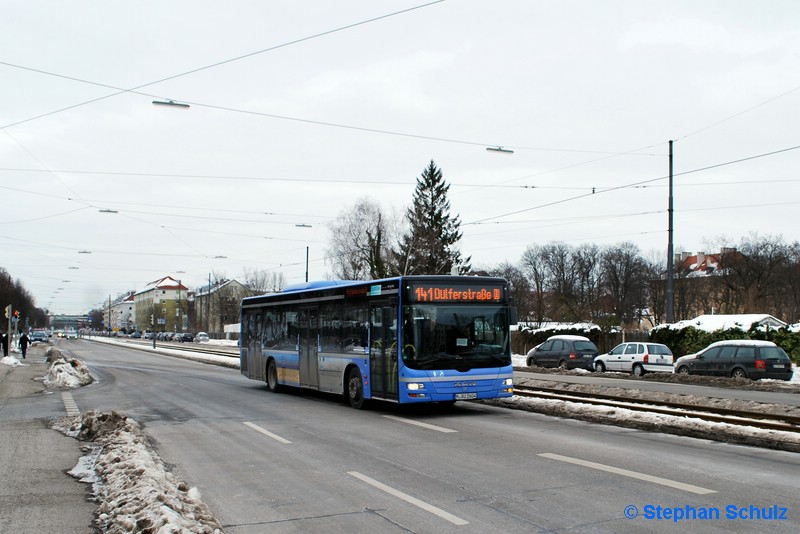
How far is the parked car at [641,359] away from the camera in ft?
99.3

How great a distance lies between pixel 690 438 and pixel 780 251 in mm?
77576

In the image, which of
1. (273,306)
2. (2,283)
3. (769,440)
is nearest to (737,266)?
(273,306)

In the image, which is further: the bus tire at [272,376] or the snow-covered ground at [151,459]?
the bus tire at [272,376]

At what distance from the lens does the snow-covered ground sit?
6.39 metres

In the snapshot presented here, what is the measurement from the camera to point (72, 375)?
27.0 m

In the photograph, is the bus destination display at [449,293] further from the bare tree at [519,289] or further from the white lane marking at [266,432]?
the bare tree at [519,289]

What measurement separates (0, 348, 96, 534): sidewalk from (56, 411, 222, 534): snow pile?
0.19 meters

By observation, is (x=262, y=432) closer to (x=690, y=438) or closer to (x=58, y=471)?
(x=58, y=471)

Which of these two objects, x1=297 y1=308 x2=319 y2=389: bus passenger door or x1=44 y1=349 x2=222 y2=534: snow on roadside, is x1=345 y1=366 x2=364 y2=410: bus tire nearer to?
x1=297 y1=308 x2=319 y2=389: bus passenger door

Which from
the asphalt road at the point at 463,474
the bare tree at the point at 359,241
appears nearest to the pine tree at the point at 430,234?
the bare tree at the point at 359,241

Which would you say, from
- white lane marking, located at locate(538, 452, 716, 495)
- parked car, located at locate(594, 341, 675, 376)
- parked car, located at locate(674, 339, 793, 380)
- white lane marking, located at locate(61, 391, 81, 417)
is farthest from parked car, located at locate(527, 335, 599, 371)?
white lane marking, located at locate(538, 452, 716, 495)

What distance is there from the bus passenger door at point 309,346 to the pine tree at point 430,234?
1573 inches

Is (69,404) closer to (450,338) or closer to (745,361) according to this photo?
(450,338)

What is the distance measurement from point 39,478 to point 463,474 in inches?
203
